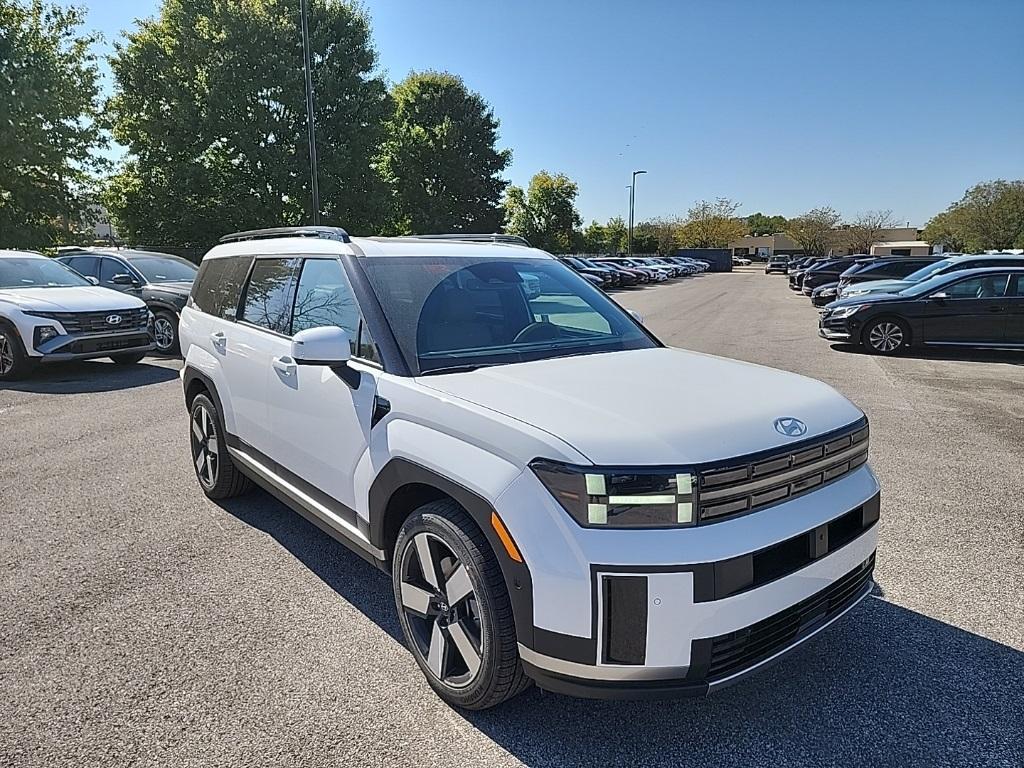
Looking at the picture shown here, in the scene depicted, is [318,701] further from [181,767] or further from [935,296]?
[935,296]

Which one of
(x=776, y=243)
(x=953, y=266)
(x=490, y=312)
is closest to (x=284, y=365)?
(x=490, y=312)

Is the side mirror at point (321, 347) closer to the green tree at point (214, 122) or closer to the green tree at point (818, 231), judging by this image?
the green tree at point (214, 122)

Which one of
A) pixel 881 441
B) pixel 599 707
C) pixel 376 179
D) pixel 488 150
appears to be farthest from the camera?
pixel 488 150

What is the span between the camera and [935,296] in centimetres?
1173

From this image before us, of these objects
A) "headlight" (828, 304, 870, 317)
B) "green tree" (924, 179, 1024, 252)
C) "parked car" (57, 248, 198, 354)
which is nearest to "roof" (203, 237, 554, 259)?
"parked car" (57, 248, 198, 354)

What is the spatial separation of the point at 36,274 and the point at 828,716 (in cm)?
1197

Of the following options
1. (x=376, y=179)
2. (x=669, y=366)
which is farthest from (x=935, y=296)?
(x=376, y=179)

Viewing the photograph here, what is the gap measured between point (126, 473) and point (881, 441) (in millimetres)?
6634

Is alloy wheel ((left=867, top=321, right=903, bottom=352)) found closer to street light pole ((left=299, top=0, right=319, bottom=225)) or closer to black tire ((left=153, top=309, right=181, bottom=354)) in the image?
black tire ((left=153, top=309, right=181, bottom=354))

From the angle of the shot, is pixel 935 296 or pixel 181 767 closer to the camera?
pixel 181 767

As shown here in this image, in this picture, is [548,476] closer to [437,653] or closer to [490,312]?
[437,653]

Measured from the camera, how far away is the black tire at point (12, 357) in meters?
9.28

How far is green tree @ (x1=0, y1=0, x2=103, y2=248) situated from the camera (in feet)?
67.4

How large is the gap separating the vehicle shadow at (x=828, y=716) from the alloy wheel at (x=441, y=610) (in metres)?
0.23
